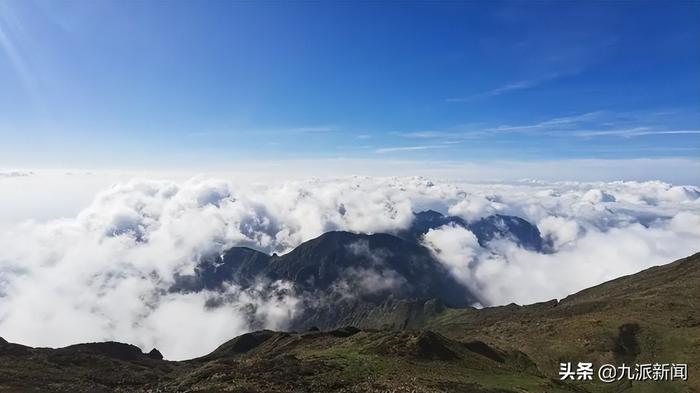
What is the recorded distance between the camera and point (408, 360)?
84.6 meters

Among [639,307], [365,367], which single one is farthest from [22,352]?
[639,307]

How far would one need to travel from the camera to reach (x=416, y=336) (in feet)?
323

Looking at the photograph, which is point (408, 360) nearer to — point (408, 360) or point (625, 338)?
point (408, 360)

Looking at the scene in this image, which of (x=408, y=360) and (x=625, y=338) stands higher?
(x=625, y=338)

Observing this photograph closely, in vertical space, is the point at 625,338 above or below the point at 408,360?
above

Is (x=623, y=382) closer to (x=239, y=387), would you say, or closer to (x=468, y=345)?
(x=468, y=345)

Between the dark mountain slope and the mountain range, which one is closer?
the mountain range

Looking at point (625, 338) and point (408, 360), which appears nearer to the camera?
point (408, 360)

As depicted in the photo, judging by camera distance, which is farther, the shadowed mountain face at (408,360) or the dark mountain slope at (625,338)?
the dark mountain slope at (625,338)

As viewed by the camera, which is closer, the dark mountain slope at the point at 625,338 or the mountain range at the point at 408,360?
the mountain range at the point at 408,360

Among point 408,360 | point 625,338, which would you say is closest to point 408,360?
point 408,360

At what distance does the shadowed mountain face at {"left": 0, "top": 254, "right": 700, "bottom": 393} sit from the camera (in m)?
63.7

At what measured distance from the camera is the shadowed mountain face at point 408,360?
209ft

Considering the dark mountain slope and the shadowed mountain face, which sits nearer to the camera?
the shadowed mountain face
